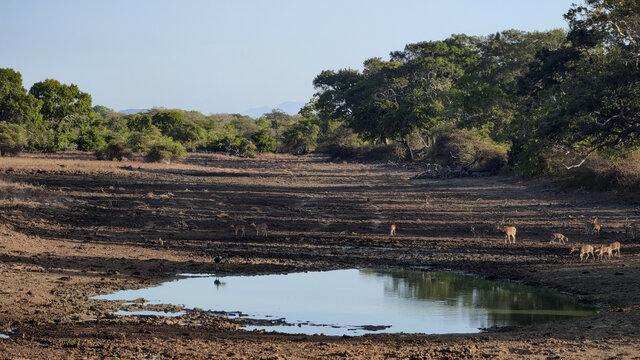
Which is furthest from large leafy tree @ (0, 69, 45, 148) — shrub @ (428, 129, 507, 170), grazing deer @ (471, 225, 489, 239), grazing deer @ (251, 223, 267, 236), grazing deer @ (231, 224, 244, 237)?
grazing deer @ (471, 225, 489, 239)

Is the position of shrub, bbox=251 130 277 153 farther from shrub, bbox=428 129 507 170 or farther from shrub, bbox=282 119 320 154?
shrub, bbox=428 129 507 170

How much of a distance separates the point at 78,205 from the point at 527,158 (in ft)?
71.4

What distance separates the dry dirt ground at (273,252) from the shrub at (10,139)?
13.5 meters

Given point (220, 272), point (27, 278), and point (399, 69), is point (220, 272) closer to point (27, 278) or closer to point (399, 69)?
point (27, 278)

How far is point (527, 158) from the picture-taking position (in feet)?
118

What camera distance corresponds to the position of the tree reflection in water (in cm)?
1367


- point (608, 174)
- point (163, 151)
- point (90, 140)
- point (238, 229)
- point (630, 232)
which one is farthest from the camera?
point (90, 140)

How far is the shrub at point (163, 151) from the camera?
2455 inches

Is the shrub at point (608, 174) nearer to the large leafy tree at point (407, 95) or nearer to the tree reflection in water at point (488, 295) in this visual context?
the tree reflection in water at point (488, 295)

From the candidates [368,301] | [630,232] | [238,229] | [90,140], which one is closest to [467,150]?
[630,232]

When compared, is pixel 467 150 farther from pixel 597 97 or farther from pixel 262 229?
pixel 262 229

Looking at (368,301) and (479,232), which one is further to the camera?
(479,232)

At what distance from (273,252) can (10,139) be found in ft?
144

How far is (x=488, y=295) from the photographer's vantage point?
15.6 m
